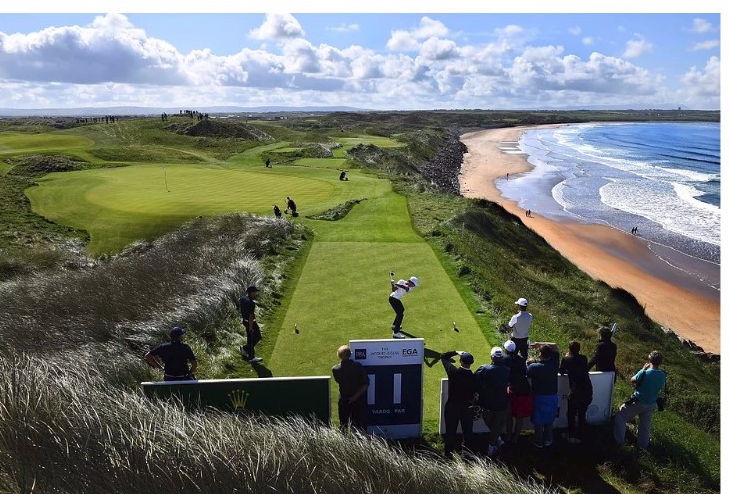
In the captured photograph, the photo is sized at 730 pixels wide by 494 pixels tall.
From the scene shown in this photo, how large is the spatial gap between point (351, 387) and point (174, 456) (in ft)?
9.71

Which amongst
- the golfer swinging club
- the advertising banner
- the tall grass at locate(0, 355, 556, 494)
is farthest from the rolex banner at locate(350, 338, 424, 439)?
the golfer swinging club

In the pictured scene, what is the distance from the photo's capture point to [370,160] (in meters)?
56.0

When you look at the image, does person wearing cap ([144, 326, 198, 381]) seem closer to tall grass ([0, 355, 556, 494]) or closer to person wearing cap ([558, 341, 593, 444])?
tall grass ([0, 355, 556, 494])

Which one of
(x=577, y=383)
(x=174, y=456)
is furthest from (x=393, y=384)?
(x=174, y=456)

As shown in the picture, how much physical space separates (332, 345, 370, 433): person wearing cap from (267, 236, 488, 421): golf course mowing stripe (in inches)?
61.4

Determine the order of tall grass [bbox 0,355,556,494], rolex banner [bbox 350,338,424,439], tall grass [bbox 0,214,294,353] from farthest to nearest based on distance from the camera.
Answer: tall grass [bbox 0,214,294,353], rolex banner [bbox 350,338,424,439], tall grass [bbox 0,355,556,494]

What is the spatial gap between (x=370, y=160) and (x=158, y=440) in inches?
2010

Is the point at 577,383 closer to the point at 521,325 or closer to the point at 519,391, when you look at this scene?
the point at 519,391

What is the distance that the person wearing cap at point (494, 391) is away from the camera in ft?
26.3

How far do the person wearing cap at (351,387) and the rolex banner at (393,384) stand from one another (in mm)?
368

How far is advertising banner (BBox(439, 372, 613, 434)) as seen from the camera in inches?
358

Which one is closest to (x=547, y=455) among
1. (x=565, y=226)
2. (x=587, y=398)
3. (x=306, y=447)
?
(x=587, y=398)

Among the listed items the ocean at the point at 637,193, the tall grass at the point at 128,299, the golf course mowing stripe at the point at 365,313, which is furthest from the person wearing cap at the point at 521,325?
the ocean at the point at 637,193

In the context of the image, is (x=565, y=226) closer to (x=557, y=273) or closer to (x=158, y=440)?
(x=557, y=273)
